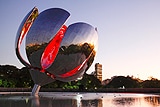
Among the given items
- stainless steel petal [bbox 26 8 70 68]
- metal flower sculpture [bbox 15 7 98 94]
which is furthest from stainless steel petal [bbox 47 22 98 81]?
stainless steel petal [bbox 26 8 70 68]

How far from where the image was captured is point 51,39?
17266 millimetres

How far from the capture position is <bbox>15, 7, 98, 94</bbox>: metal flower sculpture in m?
17.5

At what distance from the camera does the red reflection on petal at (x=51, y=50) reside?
1817cm

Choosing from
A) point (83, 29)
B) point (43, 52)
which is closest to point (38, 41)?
point (43, 52)

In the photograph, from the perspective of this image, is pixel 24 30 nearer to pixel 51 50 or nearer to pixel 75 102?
pixel 51 50

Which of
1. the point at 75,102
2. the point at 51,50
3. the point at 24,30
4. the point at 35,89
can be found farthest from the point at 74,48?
the point at 35,89

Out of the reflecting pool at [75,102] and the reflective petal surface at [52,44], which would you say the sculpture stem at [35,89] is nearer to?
the reflecting pool at [75,102]

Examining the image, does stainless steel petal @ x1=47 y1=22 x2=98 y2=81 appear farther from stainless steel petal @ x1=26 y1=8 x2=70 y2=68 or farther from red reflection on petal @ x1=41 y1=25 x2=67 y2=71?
stainless steel petal @ x1=26 y1=8 x2=70 y2=68

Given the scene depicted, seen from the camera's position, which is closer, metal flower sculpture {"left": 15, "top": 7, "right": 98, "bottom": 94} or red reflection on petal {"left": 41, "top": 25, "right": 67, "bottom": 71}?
metal flower sculpture {"left": 15, "top": 7, "right": 98, "bottom": 94}

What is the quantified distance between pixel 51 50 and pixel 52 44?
45 centimetres

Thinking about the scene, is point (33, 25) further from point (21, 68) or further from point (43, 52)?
point (21, 68)

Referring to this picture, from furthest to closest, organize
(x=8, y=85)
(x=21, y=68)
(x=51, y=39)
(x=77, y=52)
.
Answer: (x=21, y=68)
(x=8, y=85)
(x=77, y=52)
(x=51, y=39)

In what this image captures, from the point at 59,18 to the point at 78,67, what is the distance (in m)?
3.84

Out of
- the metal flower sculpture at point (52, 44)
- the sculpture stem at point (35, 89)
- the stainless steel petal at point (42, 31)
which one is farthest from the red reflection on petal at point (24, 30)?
the sculpture stem at point (35, 89)
